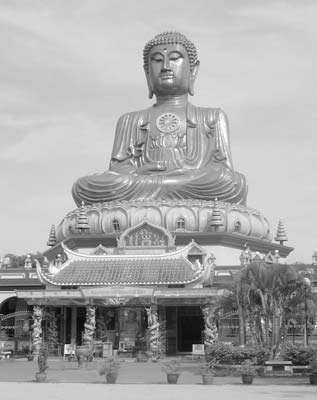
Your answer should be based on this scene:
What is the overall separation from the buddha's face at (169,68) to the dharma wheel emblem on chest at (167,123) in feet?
4.92

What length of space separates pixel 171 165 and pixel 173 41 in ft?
23.6

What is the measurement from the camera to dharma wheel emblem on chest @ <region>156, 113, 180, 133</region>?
3894cm

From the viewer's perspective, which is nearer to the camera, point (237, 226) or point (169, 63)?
point (237, 226)

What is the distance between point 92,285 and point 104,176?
9.69m

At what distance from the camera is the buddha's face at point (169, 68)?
39219 mm

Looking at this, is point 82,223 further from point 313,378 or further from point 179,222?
point 313,378

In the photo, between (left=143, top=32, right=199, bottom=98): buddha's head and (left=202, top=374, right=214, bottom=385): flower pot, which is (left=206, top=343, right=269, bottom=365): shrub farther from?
(left=143, top=32, right=199, bottom=98): buddha's head

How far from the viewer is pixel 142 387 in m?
14.2

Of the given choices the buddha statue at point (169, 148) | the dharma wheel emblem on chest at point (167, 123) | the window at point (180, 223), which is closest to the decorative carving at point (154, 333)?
the window at point (180, 223)

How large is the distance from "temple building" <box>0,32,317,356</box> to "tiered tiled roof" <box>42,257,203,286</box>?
0.14 feet

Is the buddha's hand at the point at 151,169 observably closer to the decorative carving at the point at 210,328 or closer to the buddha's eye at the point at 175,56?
the buddha's eye at the point at 175,56

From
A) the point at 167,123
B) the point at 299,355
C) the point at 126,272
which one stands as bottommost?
the point at 299,355

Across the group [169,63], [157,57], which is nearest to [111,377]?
[169,63]

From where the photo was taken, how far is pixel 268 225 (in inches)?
1489
